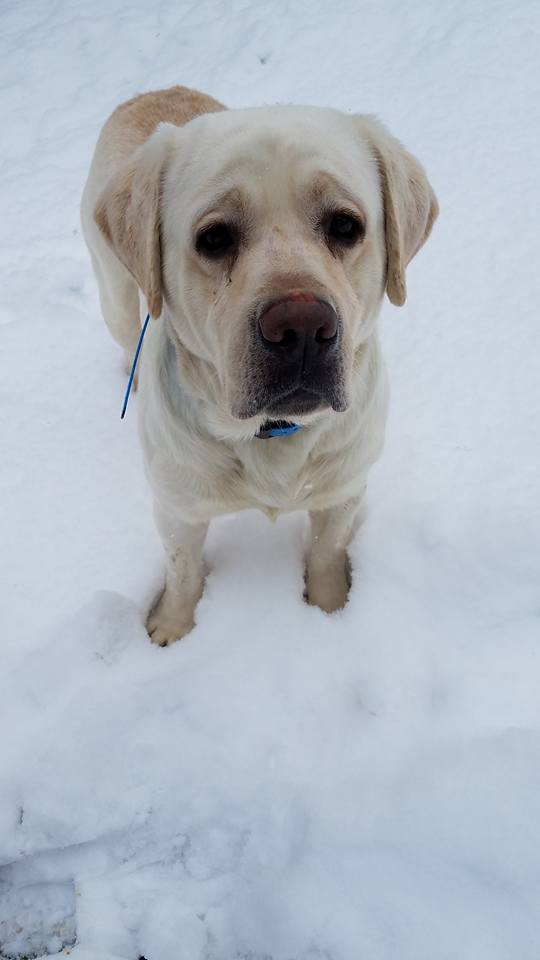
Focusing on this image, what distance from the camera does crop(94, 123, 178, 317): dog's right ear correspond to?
1.71 meters

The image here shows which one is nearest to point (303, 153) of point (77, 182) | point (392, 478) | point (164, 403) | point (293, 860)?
point (164, 403)

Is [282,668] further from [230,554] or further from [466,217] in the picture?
[466,217]

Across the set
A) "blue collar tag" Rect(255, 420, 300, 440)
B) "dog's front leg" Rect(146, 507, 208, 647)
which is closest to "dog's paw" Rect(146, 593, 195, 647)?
"dog's front leg" Rect(146, 507, 208, 647)

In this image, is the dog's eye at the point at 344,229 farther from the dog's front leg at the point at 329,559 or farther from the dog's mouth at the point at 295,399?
the dog's front leg at the point at 329,559

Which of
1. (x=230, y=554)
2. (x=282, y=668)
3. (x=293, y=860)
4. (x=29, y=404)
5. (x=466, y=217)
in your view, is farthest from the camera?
(x=466, y=217)

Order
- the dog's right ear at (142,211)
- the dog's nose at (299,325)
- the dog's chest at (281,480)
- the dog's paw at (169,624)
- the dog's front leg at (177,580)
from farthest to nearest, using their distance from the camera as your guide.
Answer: the dog's paw at (169,624), the dog's front leg at (177,580), the dog's chest at (281,480), the dog's right ear at (142,211), the dog's nose at (299,325)

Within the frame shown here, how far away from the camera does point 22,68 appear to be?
5188 mm

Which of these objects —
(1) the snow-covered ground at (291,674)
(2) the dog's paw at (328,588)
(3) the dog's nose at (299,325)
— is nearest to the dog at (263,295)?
(3) the dog's nose at (299,325)

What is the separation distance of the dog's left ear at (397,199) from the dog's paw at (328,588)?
3.19 feet

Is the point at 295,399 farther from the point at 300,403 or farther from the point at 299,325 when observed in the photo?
the point at 299,325

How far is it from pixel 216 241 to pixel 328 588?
4.10ft

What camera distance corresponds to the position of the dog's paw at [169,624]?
7.71 feet

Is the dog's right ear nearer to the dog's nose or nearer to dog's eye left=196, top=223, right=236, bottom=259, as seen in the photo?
dog's eye left=196, top=223, right=236, bottom=259

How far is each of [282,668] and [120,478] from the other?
109 cm
